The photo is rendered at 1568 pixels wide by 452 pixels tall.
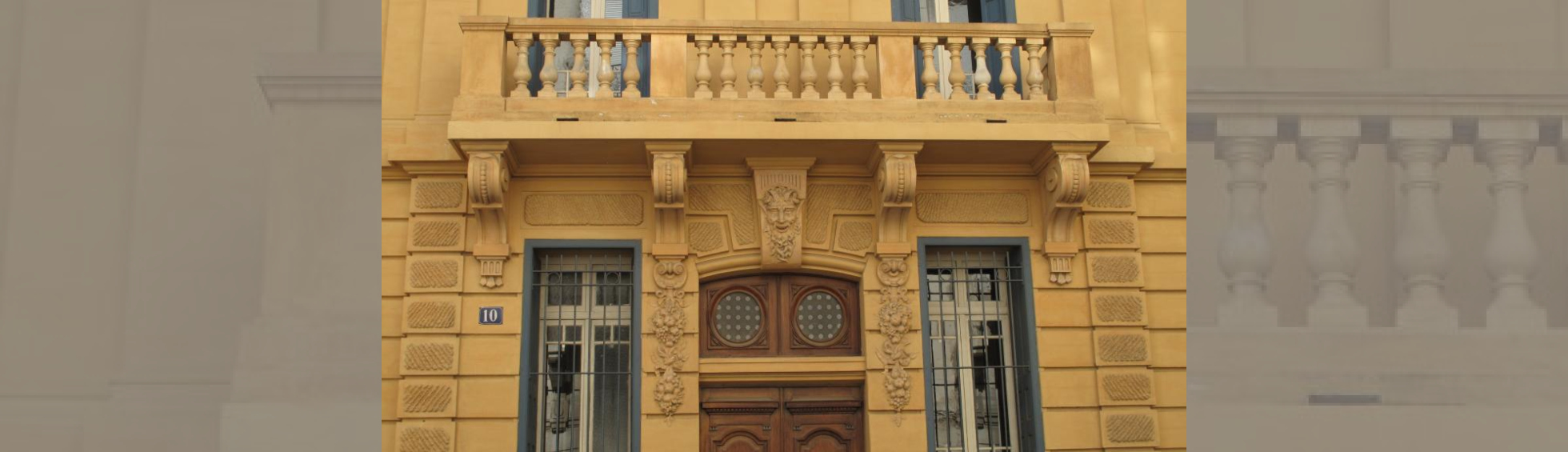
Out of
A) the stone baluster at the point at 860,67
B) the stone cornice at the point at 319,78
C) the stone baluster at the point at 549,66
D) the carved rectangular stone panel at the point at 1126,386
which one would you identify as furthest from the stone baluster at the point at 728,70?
the carved rectangular stone panel at the point at 1126,386

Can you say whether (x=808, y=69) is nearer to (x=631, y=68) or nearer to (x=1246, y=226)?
(x=631, y=68)

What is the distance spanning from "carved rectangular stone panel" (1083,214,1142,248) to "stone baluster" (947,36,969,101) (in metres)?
1.38

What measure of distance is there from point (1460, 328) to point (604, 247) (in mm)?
6132

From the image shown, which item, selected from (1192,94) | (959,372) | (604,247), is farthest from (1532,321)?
(604,247)

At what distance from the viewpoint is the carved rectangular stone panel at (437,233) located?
362 inches

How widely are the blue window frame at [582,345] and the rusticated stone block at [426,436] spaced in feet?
1.78

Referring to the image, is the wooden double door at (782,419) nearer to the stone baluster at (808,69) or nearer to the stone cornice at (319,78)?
the stone baluster at (808,69)

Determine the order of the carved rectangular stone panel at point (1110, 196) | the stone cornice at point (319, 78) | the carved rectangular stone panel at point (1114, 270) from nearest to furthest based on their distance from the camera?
the stone cornice at point (319, 78), the carved rectangular stone panel at point (1114, 270), the carved rectangular stone panel at point (1110, 196)

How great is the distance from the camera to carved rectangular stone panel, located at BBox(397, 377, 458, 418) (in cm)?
894

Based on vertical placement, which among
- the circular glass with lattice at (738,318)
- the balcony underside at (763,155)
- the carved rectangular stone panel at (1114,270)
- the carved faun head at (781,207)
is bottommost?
the circular glass with lattice at (738,318)

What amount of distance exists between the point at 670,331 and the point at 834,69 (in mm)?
2233

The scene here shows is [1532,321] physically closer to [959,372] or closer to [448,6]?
[959,372]

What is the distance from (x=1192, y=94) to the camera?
399 centimetres

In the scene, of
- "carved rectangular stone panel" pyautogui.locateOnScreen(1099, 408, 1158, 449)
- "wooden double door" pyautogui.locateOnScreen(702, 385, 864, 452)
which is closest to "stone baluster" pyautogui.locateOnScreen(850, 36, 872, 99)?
"wooden double door" pyautogui.locateOnScreen(702, 385, 864, 452)
